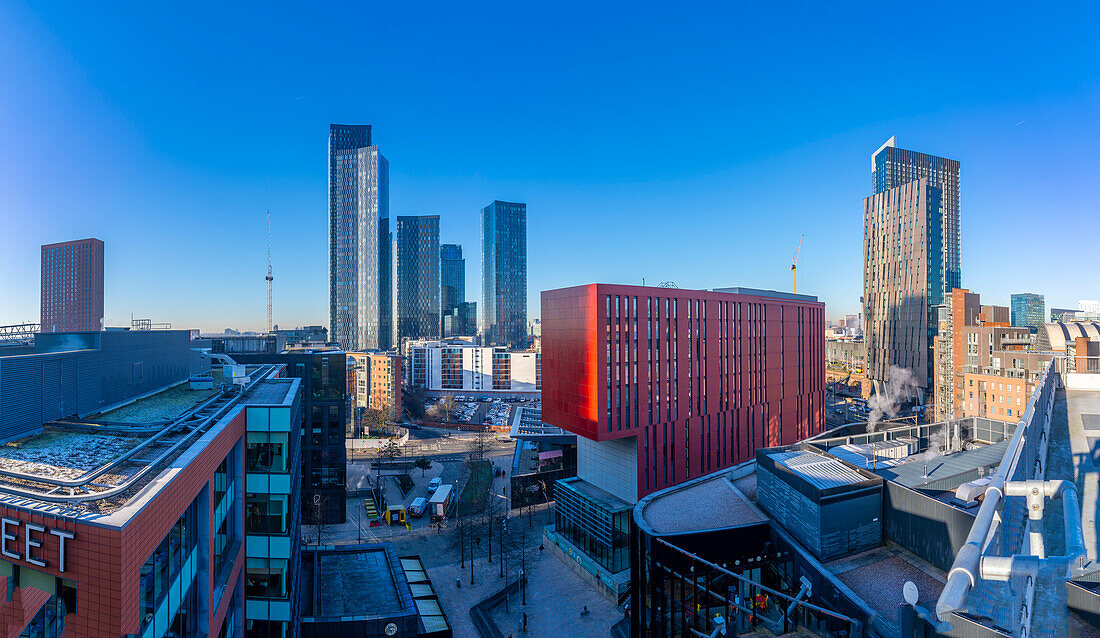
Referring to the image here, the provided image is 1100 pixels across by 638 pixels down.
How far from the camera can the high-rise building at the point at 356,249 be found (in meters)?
144

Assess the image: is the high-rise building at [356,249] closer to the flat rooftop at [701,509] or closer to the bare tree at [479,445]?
the bare tree at [479,445]

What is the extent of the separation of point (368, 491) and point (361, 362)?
43489 mm

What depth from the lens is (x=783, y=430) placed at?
147 ft

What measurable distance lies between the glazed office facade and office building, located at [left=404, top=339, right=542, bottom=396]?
73.9 metres

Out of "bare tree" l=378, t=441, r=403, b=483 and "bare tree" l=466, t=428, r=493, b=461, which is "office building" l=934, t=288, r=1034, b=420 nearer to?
"bare tree" l=466, t=428, r=493, b=461

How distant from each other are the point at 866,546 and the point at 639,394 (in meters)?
17.3

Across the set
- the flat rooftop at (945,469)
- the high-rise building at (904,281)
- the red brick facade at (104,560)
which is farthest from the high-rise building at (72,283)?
the high-rise building at (904,281)

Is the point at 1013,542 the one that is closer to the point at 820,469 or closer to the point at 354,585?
the point at 820,469

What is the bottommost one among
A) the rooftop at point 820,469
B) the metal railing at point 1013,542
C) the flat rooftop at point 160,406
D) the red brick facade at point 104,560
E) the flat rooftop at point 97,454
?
the rooftop at point 820,469

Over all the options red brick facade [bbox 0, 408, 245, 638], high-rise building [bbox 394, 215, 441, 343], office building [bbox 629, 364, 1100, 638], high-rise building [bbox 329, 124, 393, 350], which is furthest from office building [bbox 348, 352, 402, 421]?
high-rise building [bbox 394, 215, 441, 343]

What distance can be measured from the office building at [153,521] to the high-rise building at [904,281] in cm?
9372

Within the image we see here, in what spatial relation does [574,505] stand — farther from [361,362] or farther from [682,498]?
[361,362]

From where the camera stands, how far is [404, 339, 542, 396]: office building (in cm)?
11425

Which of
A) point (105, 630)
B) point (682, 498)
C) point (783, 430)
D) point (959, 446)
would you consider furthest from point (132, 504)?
point (783, 430)
